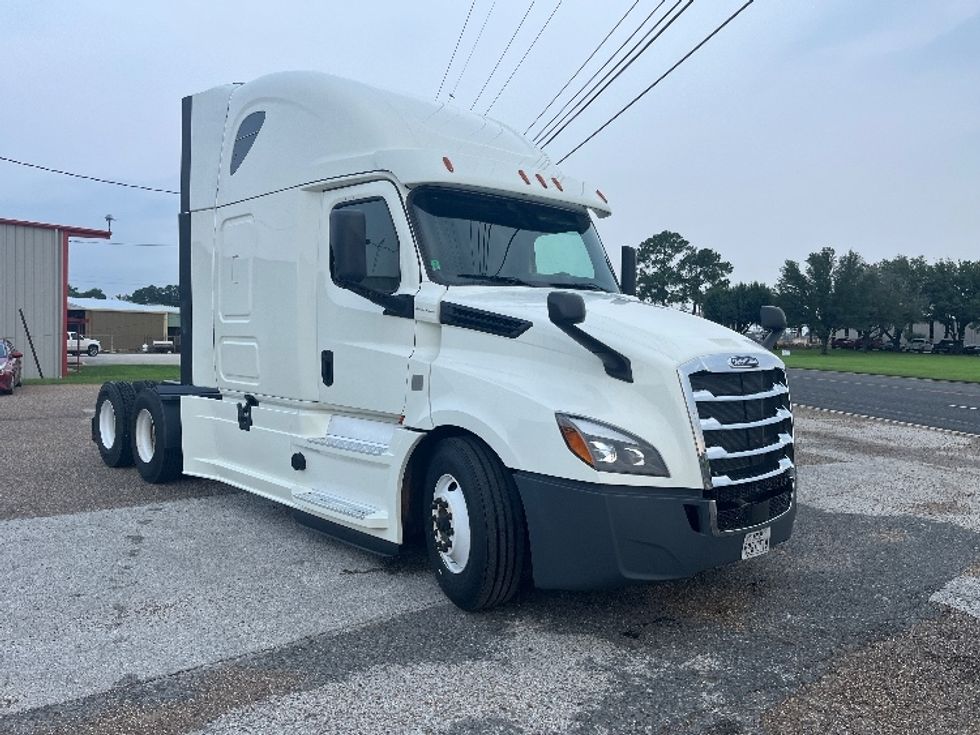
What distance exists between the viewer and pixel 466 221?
5.58 m

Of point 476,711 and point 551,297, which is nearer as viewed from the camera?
point 476,711

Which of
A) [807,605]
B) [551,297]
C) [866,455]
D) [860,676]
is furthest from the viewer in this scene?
[866,455]

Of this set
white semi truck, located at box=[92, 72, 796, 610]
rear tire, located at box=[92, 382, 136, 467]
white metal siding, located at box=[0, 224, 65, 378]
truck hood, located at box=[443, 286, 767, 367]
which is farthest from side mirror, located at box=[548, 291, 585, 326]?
white metal siding, located at box=[0, 224, 65, 378]

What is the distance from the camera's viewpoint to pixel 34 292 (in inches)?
961

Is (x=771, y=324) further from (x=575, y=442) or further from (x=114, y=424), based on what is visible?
(x=114, y=424)

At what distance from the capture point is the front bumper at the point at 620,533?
4168mm

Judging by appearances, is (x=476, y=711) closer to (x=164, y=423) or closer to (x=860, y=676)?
(x=860, y=676)

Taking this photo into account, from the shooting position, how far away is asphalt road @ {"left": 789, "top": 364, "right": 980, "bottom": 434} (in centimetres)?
1698

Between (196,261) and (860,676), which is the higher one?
(196,261)

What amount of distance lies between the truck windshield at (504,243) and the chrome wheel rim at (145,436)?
4414 millimetres

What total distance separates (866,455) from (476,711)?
→ 9.53 metres

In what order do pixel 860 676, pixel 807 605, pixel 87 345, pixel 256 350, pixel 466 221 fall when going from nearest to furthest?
pixel 860 676, pixel 807 605, pixel 466 221, pixel 256 350, pixel 87 345

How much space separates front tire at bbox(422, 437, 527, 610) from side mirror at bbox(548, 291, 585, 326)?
94 centimetres

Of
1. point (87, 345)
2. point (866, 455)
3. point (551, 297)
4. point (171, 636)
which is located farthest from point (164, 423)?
point (87, 345)
